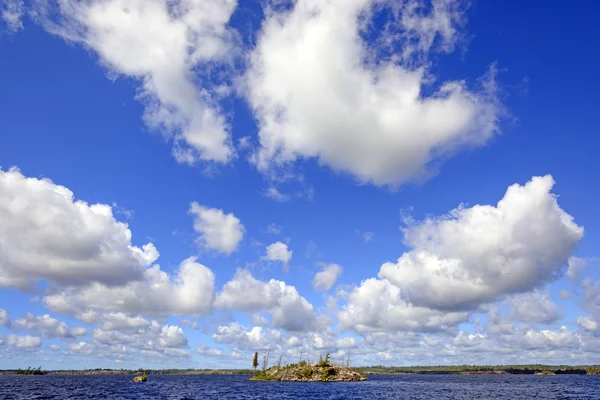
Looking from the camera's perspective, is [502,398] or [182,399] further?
[502,398]

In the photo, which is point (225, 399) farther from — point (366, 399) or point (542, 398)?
point (542, 398)

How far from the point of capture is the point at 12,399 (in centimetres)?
9969

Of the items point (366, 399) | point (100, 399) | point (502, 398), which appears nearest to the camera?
point (100, 399)

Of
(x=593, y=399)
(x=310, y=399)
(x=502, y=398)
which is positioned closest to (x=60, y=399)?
(x=310, y=399)

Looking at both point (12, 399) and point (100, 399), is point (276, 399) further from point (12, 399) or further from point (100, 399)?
point (12, 399)

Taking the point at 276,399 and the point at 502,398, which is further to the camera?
the point at 502,398

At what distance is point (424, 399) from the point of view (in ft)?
351

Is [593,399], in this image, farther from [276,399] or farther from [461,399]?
[276,399]

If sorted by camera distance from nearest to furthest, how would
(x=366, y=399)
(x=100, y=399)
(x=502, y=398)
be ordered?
(x=100, y=399), (x=366, y=399), (x=502, y=398)

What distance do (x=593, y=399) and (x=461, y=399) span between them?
116ft

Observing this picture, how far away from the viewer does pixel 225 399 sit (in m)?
103

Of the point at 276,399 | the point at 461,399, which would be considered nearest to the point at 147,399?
the point at 276,399

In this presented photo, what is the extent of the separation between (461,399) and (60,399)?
348 ft

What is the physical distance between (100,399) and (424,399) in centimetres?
8450
